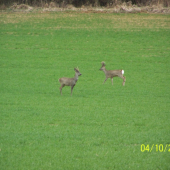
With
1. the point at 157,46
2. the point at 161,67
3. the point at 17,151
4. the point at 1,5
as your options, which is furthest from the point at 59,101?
the point at 1,5

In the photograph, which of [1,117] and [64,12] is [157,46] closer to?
[64,12]

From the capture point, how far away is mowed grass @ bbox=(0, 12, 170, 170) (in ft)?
24.8

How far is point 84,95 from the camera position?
47.6ft

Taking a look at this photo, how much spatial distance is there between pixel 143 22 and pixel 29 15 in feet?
38.2

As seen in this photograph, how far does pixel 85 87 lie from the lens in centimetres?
1652

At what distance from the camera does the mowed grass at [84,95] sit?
7559mm
